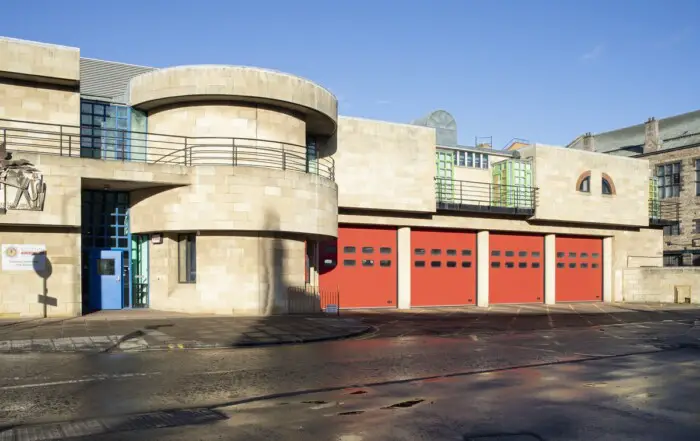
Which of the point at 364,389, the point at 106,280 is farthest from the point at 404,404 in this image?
the point at 106,280

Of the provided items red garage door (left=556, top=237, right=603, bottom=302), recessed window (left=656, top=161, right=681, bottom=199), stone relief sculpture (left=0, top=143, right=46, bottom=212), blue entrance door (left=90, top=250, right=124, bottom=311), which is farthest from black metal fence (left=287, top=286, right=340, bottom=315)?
recessed window (left=656, top=161, right=681, bottom=199)

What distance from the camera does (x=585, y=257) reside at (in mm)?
37156

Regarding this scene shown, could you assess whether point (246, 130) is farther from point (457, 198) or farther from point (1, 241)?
point (457, 198)

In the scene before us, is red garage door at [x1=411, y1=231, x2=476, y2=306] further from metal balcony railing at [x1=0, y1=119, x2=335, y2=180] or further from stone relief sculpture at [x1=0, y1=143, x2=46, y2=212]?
stone relief sculpture at [x1=0, y1=143, x2=46, y2=212]

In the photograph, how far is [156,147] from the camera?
74.6ft

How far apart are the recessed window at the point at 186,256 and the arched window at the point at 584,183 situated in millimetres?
21400

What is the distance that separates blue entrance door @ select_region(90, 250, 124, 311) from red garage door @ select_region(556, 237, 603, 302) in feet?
75.0

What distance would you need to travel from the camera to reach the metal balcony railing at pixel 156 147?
2109cm

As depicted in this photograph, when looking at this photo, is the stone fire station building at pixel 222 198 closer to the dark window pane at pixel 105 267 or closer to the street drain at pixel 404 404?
the dark window pane at pixel 105 267

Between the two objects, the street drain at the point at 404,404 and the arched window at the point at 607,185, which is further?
the arched window at the point at 607,185

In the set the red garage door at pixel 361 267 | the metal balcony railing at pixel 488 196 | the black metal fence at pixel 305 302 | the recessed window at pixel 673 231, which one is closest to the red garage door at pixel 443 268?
the red garage door at pixel 361 267

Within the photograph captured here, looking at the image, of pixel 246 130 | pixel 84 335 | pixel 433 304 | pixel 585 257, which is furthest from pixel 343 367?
pixel 585 257

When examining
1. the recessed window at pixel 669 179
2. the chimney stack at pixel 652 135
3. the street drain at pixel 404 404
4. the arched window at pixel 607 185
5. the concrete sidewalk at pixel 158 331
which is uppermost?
the chimney stack at pixel 652 135

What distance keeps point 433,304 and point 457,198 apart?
5.29m
